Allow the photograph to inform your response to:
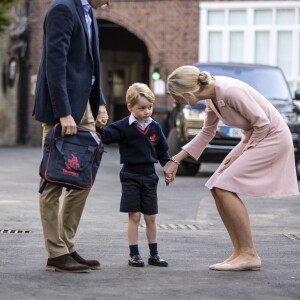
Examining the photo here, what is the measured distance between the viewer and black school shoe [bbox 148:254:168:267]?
8148mm

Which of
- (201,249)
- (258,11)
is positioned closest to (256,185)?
(201,249)

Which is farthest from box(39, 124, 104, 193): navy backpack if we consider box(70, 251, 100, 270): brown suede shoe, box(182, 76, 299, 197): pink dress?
box(182, 76, 299, 197): pink dress

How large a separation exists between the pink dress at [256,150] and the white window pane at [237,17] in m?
25.1

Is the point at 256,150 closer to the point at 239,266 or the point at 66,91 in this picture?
the point at 239,266

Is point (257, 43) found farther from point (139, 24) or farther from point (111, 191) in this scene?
point (111, 191)

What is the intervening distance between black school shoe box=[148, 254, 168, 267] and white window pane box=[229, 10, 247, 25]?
2523cm

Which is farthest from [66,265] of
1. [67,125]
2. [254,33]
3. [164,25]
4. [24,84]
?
[24,84]

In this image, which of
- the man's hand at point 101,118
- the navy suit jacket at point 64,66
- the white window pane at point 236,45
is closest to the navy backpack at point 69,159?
the navy suit jacket at point 64,66

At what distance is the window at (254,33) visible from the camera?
107ft

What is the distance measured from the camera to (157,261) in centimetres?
817

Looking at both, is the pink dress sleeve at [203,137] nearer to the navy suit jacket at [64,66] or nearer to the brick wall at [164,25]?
the navy suit jacket at [64,66]

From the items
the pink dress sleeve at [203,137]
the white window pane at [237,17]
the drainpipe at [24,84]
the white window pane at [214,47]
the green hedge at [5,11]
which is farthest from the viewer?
the drainpipe at [24,84]

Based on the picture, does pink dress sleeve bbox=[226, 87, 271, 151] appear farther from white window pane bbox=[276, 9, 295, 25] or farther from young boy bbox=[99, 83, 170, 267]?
white window pane bbox=[276, 9, 295, 25]

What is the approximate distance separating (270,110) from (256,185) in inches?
20.0
